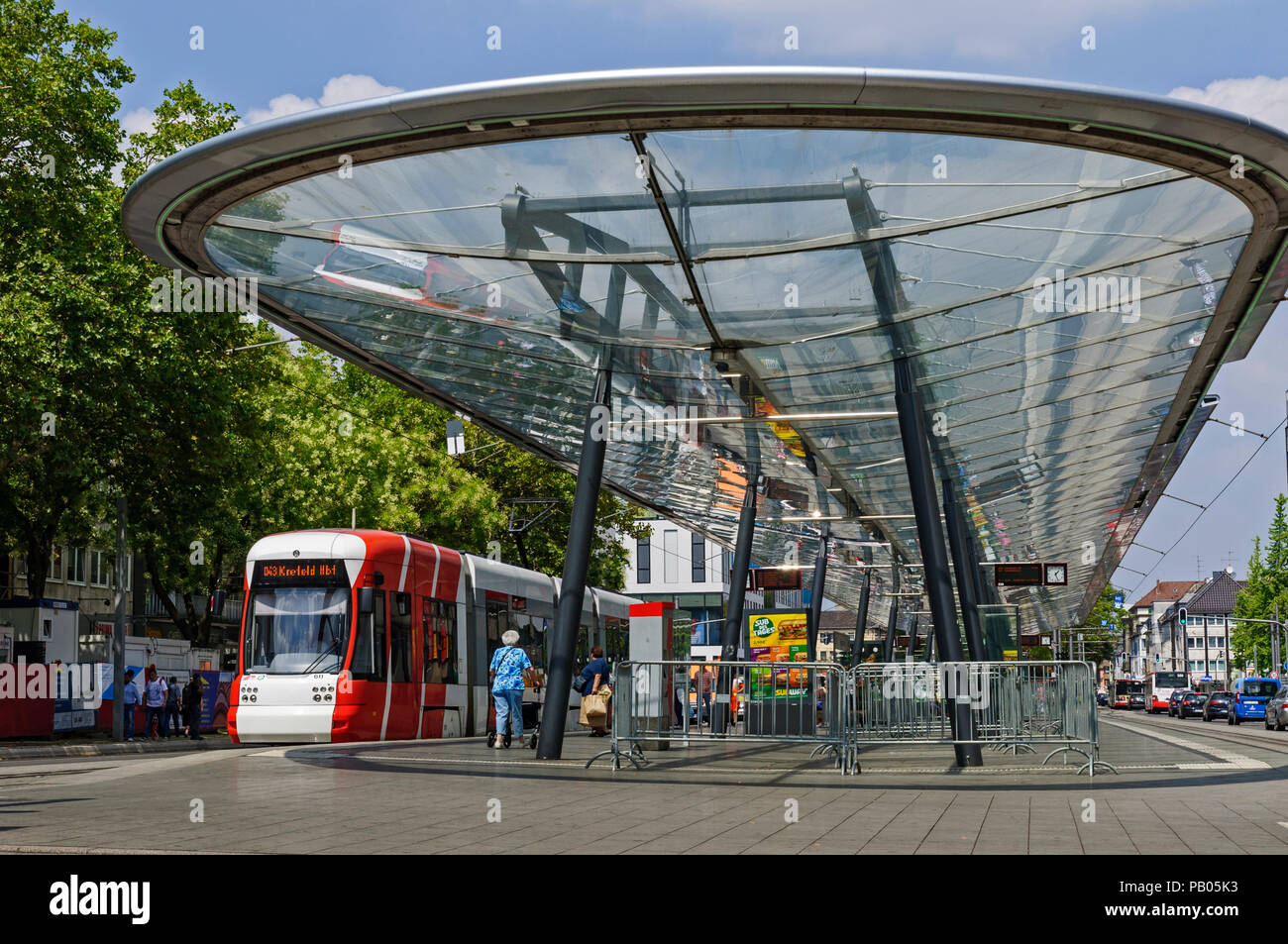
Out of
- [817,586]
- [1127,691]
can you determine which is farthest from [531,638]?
[1127,691]

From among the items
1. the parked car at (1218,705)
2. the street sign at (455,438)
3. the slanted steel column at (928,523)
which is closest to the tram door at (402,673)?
the slanted steel column at (928,523)

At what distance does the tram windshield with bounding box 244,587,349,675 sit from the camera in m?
20.9

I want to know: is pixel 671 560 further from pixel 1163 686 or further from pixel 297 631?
pixel 297 631

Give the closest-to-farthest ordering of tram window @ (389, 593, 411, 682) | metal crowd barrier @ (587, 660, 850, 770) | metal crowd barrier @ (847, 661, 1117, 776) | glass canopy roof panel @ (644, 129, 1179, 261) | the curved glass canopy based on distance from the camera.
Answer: glass canopy roof panel @ (644, 129, 1179, 261)
the curved glass canopy
metal crowd barrier @ (587, 660, 850, 770)
metal crowd barrier @ (847, 661, 1117, 776)
tram window @ (389, 593, 411, 682)

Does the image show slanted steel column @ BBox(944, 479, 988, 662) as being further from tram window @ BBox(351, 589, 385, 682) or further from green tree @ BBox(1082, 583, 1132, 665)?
green tree @ BBox(1082, 583, 1132, 665)

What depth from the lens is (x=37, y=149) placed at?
3108 cm

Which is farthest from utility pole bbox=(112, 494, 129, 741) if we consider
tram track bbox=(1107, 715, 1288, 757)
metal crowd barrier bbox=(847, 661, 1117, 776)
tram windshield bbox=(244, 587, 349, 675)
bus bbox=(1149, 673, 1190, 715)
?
bus bbox=(1149, 673, 1190, 715)

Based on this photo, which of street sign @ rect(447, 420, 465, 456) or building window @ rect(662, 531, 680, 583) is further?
building window @ rect(662, 531, 680, 583)

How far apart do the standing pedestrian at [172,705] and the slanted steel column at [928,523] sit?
2321 cm

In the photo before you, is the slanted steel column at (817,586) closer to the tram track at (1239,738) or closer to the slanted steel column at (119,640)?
the tram track at (1239,738)

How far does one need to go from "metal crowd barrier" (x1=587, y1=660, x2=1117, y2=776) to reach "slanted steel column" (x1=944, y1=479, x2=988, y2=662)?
273 inches

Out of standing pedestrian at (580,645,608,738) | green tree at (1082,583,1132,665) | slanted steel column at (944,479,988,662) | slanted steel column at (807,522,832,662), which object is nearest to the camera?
standing pedestrian at (580,645,608,738)

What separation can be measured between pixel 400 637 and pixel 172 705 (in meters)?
17.2
